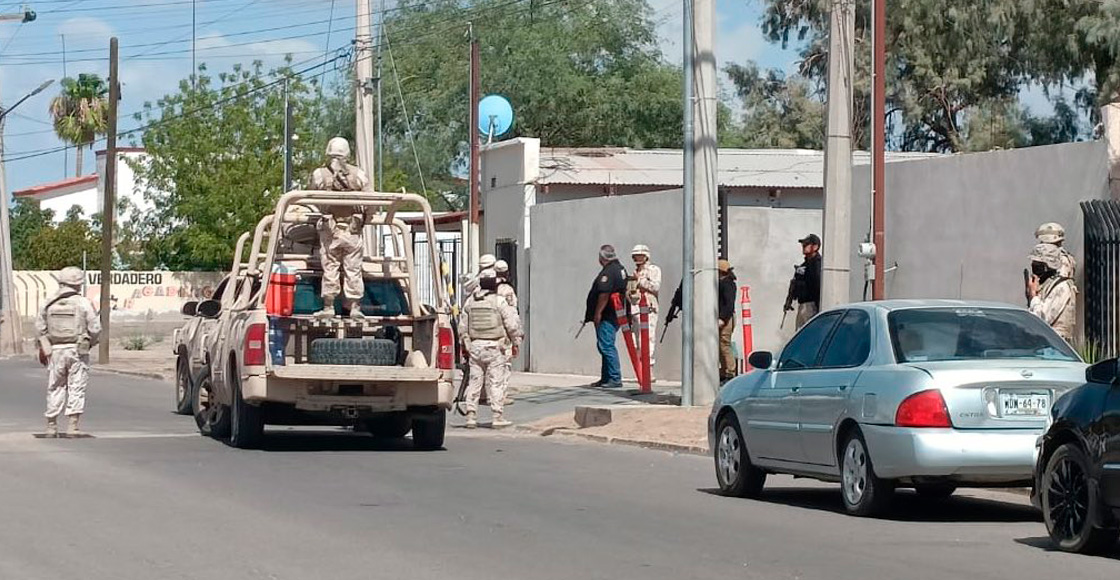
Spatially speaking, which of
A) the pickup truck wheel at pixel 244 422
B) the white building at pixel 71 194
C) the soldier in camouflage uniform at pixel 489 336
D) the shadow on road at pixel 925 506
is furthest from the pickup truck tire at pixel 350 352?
the white building at pixel 71 194

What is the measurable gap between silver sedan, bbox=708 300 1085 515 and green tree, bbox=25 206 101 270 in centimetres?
6237

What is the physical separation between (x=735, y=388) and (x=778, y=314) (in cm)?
1318

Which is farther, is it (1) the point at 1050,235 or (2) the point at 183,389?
(2) the point at 183,389

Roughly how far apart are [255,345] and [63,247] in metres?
59.1

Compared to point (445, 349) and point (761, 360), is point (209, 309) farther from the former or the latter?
point (761, 360)

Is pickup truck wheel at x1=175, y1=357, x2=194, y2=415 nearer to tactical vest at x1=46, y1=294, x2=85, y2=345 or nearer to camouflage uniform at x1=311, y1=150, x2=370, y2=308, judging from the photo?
tactical vest at x1=46, y1=294, x2=85, y2=345

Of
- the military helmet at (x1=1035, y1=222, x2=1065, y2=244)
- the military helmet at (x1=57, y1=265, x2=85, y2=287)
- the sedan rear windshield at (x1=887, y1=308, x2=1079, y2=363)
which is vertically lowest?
the sedan rear windshield at (x1=887, y1=308, x2=1079, y2=363)

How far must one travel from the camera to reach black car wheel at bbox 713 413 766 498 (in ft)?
45.2

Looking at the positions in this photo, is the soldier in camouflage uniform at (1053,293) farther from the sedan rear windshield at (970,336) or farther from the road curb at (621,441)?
the road curb at (621,441)

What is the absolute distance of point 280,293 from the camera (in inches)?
707

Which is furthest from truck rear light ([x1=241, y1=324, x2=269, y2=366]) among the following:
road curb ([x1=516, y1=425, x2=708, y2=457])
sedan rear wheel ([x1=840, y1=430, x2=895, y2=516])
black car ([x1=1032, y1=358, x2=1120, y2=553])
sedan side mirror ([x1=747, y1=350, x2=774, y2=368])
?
black car ([x1=1032, y1=358, x2=1120, y2=553])

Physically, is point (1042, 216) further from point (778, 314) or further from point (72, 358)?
point (72, 358)

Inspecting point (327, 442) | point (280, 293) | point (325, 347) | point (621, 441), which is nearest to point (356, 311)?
point (325, 347)

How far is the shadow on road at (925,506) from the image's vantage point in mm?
12359
